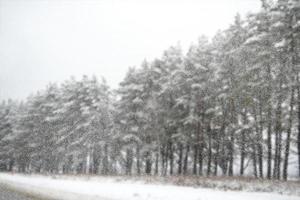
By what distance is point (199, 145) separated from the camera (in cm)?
3341

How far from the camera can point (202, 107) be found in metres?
33.0

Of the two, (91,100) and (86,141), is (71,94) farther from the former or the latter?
(86,141)

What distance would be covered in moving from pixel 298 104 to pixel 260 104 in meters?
3.60

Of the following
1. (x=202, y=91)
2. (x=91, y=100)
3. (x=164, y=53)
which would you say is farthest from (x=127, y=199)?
(x=91, y=100)

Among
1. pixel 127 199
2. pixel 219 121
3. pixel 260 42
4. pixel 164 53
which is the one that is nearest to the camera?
pixel 127 199

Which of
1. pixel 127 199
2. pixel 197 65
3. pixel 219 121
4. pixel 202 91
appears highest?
pixel 197 65

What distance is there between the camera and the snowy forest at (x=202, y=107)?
81.7 ft

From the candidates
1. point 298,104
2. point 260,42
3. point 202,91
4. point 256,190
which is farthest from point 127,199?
point 202,91

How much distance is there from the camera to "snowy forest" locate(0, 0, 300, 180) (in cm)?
2491

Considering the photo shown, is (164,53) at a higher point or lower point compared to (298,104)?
higher

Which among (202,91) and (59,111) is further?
(59,111)

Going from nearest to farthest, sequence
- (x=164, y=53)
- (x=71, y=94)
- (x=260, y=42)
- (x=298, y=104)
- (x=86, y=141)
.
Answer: (x=298, y=104) < (x=260, y=42) < (x=164, y=53) < (x=86, y=141) < (x=71, y=94)

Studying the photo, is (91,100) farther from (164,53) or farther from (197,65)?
(197,65)

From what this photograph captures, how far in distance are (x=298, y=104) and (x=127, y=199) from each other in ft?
45.2
